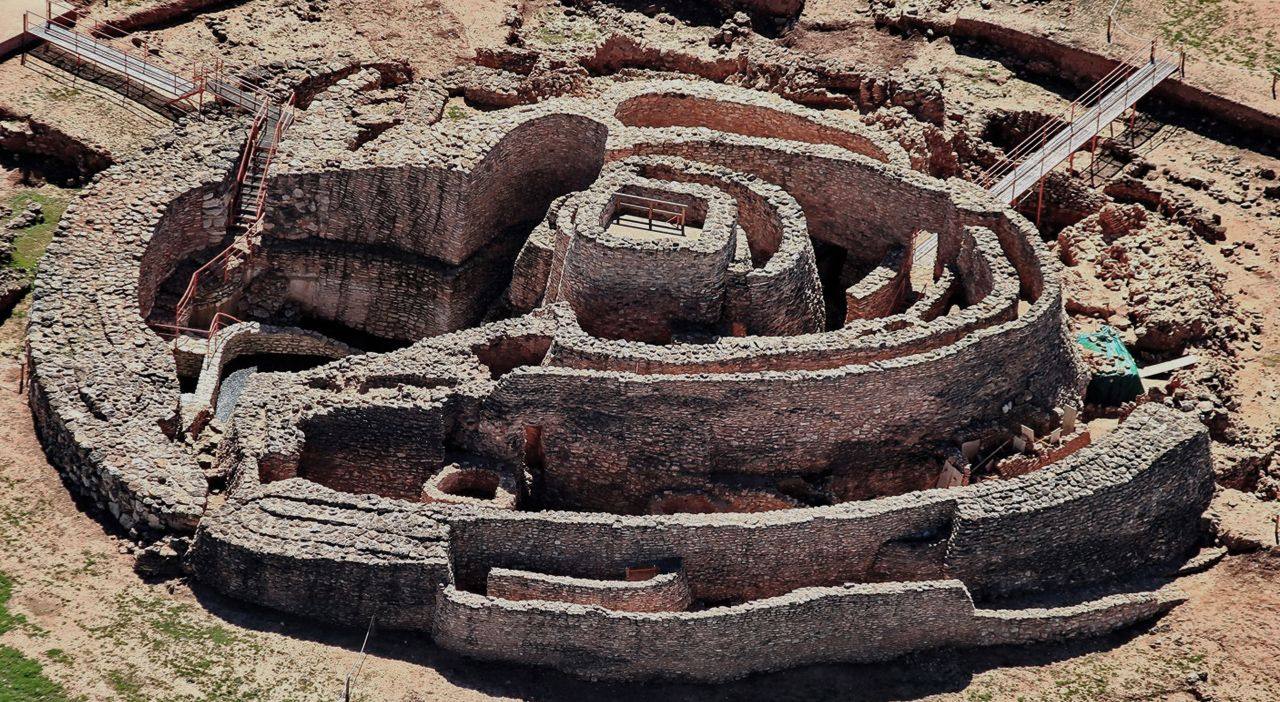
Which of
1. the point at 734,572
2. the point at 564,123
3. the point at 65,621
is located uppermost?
the point at 564,123

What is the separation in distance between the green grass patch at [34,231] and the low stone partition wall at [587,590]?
60.3 feet

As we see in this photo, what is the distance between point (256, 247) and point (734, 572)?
19.2m

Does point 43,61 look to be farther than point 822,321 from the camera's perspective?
Yes

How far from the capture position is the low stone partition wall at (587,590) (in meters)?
55.4

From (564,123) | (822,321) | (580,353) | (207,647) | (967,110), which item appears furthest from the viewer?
(967,110)

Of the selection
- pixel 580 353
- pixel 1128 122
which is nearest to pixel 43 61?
pixel 580 353

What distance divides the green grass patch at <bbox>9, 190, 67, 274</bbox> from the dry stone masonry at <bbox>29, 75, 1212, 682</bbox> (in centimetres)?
205

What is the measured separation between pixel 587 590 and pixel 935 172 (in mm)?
22800

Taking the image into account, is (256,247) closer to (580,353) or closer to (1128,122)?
(580,353)

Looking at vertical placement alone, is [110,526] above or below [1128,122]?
below

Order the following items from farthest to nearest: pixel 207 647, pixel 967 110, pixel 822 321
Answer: pixel 967 110 → pixel 822 321 → pixel 207 647

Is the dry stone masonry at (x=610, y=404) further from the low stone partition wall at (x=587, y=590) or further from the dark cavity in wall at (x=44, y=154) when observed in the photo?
the dark cavity in wall at (x=44, y=154)

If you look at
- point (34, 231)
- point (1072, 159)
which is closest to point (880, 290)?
point (1072, 159)

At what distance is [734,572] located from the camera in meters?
57.3
